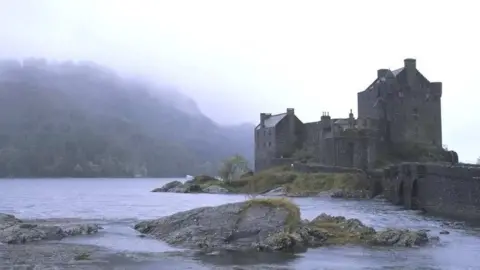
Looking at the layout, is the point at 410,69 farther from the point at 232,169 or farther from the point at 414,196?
the point at 232,169

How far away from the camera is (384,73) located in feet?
380

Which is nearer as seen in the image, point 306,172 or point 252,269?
point 252,269

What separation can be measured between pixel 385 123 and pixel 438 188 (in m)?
46.8

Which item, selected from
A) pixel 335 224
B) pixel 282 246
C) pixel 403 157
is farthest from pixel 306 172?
pixel 282 246

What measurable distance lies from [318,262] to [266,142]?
4135 inches

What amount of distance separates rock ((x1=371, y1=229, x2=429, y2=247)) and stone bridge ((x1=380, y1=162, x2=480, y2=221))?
1924 cm

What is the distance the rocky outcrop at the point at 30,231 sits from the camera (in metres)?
39.9

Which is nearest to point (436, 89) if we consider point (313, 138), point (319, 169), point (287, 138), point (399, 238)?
point (313, 138)

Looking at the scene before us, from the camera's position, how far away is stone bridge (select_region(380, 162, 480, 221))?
191 feet

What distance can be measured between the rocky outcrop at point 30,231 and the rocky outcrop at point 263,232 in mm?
6783

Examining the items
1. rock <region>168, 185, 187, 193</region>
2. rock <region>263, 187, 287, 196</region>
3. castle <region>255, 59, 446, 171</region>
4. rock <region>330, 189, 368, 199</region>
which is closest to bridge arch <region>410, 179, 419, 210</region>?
rock <region>330, 189, 368, 199</region>

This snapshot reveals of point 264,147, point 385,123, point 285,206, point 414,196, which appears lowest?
point 285,206

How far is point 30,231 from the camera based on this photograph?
137 ft

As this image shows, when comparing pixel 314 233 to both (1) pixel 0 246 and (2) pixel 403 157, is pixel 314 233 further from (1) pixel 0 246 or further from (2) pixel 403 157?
(2) pixel 403 157
